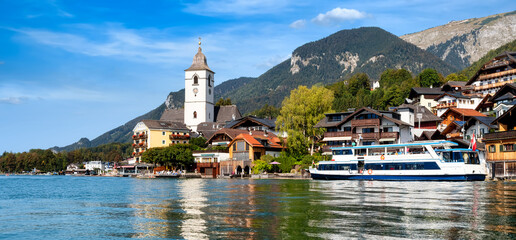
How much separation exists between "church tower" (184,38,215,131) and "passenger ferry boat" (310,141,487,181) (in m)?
59.9

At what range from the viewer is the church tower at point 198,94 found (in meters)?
119

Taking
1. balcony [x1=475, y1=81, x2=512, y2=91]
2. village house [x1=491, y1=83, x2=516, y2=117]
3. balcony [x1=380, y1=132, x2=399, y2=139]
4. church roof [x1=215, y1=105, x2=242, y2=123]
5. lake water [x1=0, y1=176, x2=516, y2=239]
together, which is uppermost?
balcony [x1=475, y1=81, x2=512, y2=91]

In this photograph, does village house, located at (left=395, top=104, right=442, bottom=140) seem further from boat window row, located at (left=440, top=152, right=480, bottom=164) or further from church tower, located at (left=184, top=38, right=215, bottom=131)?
church tower, located at (left=184, top=38, right=215, bottom=131)

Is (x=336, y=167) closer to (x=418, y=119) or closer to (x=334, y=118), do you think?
(x=334, y=118)

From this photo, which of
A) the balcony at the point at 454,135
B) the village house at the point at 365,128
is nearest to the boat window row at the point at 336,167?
the village house at the point at 365,128

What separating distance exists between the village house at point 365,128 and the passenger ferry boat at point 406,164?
28.8 ft

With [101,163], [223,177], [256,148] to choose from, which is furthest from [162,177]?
[101,163]

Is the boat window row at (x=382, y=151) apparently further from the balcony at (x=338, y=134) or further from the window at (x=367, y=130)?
the balcony at (x=338, y=134)

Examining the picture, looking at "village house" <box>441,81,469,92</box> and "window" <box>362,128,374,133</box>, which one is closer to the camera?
"window" <box>362,128,374,133</box>

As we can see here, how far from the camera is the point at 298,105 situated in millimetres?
78000

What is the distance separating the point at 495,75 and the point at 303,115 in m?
41.3

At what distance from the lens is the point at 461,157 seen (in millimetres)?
50094

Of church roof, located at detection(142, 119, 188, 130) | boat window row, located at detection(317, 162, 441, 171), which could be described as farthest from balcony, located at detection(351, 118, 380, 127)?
church roof, located at detection(142, 119, 188, 130)

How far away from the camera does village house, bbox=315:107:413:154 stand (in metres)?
68.8
